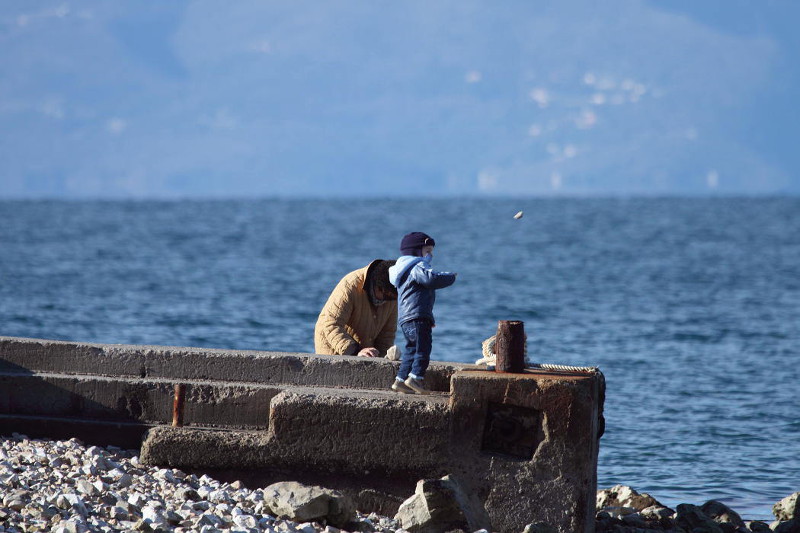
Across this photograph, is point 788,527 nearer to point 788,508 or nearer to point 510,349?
point 788,508

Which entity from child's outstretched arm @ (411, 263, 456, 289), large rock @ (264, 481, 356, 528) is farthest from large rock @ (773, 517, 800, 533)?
large rock @ (264, 481, 356, 528)

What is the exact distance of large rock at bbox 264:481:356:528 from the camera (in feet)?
21.9

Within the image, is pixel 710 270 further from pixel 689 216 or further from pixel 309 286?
pixel 689 216

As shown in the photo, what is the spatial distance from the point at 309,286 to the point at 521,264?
12.7m

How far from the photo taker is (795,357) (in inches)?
825

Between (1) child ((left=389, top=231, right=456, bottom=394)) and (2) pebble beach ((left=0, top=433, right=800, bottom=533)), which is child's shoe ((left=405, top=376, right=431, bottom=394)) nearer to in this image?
(1) child ((left=389, top=231, right=456, bottom=394))

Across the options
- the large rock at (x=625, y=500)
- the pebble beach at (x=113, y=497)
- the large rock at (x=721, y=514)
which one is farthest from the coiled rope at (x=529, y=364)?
the large rock at (x=721, y=514)

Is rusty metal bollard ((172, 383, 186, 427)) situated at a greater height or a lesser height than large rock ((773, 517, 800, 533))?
greater

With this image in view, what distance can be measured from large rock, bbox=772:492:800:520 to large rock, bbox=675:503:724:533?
3.63 feet

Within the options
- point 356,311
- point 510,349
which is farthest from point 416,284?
point 356,311

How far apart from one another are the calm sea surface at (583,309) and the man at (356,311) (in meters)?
3.86

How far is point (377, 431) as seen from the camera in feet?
23.6

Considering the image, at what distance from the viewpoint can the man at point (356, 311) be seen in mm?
8539

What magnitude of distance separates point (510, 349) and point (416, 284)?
779 millimetres
